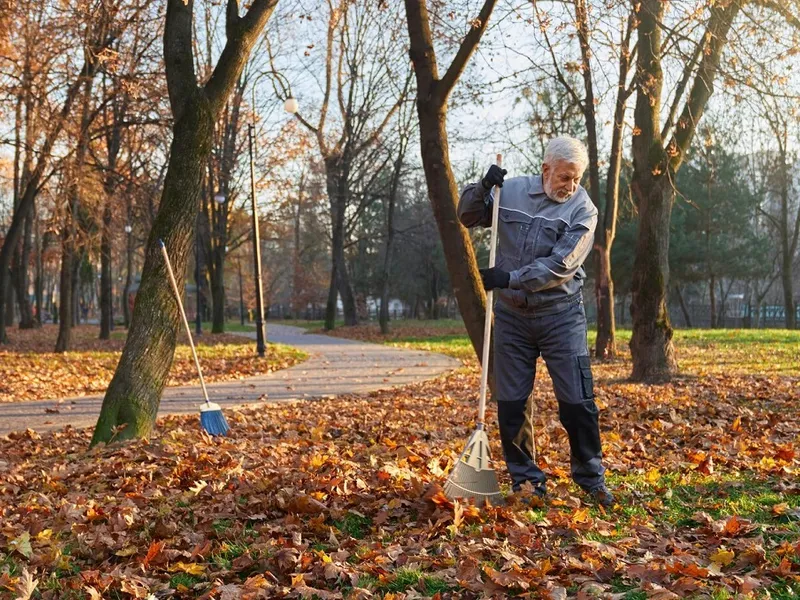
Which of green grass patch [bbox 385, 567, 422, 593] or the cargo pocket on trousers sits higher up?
the cargo pocket on trousers

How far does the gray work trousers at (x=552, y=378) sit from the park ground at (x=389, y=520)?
27 cm

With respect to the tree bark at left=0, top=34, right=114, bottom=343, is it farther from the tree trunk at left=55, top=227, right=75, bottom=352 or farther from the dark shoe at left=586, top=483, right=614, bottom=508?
the dark shoe at left=586, top=483, right=614, bottom=508

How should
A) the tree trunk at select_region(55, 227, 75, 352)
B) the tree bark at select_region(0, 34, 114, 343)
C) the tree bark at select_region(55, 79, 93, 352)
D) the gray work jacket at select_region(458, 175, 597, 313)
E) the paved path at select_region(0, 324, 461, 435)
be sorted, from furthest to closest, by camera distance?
the tree trunk at select_region(55, 227, 75, 352) → the tree bark at select_region(55, 79, 93, 352) → the tree bark at select_region(0, 34, 114, 343) → the paved path at select_region(0, 324, 461, 435) → the gray work jacket at select_region(458, 175, 597, 313)

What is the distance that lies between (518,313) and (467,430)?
3529 millimetres

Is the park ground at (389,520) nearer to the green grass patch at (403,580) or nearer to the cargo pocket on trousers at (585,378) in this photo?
the green grass patch at (403,580)

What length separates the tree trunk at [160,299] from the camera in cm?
766

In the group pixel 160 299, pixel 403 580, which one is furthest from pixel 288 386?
pixel 403 580

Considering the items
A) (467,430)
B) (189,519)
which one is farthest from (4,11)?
(189,519)

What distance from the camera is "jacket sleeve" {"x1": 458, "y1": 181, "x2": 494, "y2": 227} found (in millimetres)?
4887

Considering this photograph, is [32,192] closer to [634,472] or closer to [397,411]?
[397,411]

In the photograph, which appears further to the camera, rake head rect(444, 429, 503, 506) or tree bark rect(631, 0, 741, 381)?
tree bark rect(631, 0, 741, 381)

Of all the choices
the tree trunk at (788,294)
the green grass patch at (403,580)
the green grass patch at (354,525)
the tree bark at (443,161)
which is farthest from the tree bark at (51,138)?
the tree trunk at (788,294)

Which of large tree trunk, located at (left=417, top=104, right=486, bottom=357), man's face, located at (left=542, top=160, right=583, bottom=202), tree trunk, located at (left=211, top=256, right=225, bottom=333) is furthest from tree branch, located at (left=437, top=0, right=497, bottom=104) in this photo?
tree trunk, located at (left=211, top=256, right=225, bottom=333)

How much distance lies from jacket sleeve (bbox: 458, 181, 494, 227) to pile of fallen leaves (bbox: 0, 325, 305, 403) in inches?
396
